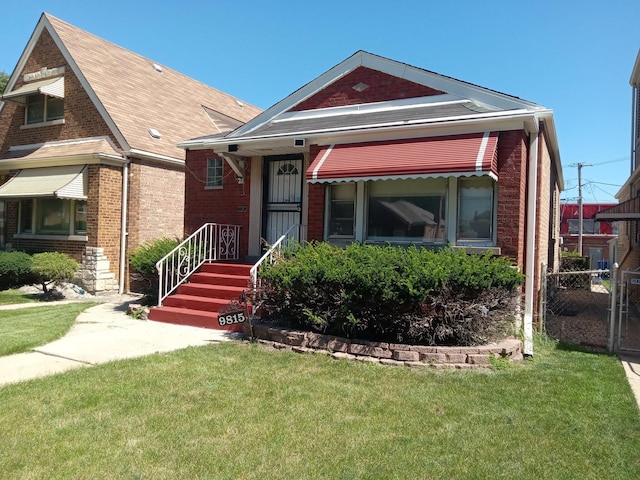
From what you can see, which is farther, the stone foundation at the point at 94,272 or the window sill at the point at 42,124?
the window sill at the point at 42,124

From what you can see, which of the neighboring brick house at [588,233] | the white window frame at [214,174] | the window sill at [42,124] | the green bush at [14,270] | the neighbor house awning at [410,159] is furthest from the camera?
the neighboring brick house at [588,233]

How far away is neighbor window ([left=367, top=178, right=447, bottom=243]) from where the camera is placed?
855 cm

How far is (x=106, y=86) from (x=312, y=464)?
14629 mm

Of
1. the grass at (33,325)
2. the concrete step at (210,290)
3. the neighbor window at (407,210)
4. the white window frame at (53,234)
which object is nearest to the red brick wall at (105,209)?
the white window frame at (53,234)

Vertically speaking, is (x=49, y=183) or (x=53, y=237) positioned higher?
(x=49, y=183)

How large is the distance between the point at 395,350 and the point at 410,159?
3.34m

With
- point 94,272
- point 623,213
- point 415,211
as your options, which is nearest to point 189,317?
point 415,211

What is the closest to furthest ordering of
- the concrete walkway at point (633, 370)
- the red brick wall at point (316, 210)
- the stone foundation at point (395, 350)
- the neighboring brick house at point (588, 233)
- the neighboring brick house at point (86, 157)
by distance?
the concrete walkway at point (633, 370) → the stone foundation at point (395, 350) → the red brick wall at point (316, 210) → the neighboring brick house at point (86, 157) → the neighboring brick house at point (588, 233)

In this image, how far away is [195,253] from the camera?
10.3 meters

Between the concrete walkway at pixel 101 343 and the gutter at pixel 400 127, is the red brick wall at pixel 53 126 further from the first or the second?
the concrete walkway at pixel 101 343

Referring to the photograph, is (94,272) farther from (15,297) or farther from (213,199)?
(213,199)

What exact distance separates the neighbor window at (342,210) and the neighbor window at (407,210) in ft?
1.23

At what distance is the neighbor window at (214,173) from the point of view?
11.6 metres

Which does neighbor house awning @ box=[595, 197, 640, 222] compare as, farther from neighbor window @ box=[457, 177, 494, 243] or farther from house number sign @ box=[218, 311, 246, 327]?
house number sign @ box=[218, 311, 246, 327]
